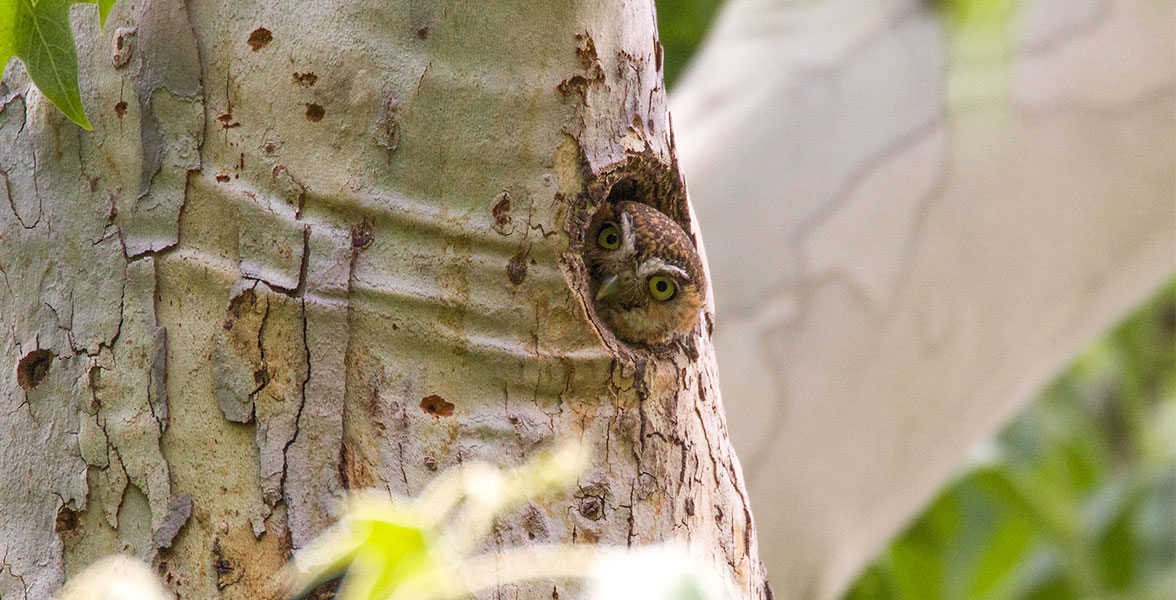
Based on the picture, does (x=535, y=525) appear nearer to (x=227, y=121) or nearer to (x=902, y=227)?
(x=227, y=121)

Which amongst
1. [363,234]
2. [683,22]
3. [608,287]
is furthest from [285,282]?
[683,22]

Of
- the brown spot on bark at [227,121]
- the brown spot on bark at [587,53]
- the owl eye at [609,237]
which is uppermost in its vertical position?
the brown spot on bark at [587,53]

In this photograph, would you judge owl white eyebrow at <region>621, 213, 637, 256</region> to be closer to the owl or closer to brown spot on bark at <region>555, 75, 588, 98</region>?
the owl

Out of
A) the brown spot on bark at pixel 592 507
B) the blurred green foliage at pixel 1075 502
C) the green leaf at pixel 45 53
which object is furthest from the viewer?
the blurred green foliage at pixel 1075 502

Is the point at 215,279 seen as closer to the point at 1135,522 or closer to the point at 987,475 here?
the point at 987,475

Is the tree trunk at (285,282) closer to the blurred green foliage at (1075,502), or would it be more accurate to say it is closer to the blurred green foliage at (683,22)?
the blurred green foliage at (683,22)

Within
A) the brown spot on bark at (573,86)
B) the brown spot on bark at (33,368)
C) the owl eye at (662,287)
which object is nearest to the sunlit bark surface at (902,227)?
the owl eye at (662,287)
